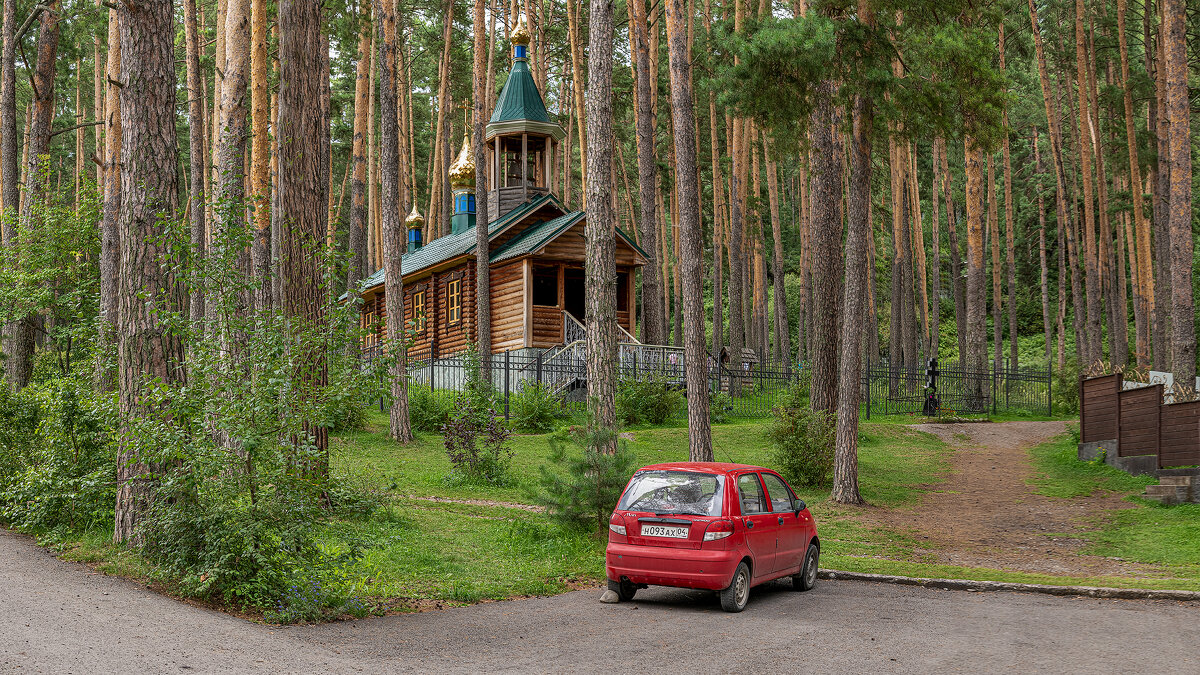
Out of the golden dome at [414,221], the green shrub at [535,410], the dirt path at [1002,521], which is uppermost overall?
the golden dome at [414,221]

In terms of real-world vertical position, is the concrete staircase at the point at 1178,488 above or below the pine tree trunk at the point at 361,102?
below

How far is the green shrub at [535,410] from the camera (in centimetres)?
2383

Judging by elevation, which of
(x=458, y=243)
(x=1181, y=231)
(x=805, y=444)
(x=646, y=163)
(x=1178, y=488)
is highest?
(x=646, y=163)

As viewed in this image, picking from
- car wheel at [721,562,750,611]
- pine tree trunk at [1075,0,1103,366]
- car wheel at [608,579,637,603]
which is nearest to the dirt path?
A: car wheel at [721,562,750,611]

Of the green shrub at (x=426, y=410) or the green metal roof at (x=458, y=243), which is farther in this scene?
the green metal roof at (x=458, y=243)

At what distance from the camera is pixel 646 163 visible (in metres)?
23.2

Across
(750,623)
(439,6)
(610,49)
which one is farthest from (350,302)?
(439,6)

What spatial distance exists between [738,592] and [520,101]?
29.1 metres

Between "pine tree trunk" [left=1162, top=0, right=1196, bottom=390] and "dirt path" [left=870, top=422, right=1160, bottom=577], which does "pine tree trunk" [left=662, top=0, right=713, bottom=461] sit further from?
"pine tree trunk" [left=1162, top=0, right=1196, bottom=390]

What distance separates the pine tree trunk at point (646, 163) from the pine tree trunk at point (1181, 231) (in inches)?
411

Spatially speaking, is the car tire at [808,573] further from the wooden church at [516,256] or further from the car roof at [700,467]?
the wooden church at [516,256]

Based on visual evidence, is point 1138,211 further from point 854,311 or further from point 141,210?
point 141,210

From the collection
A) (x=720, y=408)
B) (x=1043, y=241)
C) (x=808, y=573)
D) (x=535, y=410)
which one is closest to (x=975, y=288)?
(x=720, y=408)

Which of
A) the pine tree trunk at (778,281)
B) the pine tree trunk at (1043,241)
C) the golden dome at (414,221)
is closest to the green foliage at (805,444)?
the pine tree trunk at (778,281)
